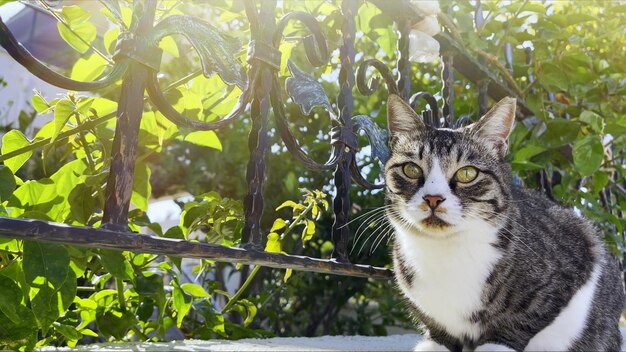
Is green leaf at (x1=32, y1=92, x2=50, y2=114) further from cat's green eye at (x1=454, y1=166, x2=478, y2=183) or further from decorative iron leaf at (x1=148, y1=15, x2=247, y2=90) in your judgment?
cat's green eye at (x1=454, y1=166, x2=478, y2=183)

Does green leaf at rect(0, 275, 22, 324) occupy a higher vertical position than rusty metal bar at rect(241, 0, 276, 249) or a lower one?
lower

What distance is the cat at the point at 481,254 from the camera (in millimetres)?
1375

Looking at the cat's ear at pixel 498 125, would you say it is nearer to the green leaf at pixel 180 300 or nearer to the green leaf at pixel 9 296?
the green leaf at pixel 180 300

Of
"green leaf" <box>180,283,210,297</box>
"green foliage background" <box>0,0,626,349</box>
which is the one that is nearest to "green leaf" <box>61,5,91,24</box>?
"green foliage background" <box>0,0,626,349</box>

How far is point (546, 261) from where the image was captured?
1.42 m

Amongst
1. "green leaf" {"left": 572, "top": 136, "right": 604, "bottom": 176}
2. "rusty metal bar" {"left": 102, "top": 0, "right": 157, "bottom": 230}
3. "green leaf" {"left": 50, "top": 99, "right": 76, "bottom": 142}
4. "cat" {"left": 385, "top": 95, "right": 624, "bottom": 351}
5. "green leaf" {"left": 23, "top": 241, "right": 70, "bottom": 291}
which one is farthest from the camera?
"green leaf" {"left": 572, "top": 136, "right": 604, "bottom": 176}

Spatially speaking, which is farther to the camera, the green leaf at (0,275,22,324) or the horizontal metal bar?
the green leaf at (0,275,22,324)

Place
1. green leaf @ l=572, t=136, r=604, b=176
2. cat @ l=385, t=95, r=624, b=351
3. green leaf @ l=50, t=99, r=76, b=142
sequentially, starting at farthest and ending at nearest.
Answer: green leaf @ l=572, t=136, r=604, b=176 → cat @ l=385, t=95, r=624, b=351 → green leaf @ l=50, t=99, r=76, b=142

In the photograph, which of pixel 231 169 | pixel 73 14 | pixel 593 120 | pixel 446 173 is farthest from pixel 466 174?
pixel 231 169

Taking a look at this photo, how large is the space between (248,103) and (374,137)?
1.54 feet

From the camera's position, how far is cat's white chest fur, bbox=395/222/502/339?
54.1 inches

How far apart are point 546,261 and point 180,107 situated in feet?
3.13

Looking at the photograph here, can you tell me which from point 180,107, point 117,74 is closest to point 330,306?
point 180,107

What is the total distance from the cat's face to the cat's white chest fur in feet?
0.10
